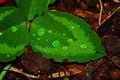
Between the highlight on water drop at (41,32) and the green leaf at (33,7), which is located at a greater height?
the green leaf at (33,7)

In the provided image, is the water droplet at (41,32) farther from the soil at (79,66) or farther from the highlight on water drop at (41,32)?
the soil at (79,66)

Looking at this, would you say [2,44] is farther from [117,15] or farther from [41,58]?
[117,15]

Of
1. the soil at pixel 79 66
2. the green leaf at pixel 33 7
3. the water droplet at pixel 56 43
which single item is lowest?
the soil at pixel 79 66

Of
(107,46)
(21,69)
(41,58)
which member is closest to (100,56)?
(107,46)

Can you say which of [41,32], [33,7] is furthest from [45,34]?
[33,7]

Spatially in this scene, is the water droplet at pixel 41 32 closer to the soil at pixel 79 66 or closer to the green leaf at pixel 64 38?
the green leaf at pixel 64 38

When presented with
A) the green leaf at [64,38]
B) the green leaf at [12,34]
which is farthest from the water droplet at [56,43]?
the green leaf at [12,34]

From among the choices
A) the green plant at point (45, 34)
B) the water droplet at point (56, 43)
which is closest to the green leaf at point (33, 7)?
the green plant at point (45, 34)

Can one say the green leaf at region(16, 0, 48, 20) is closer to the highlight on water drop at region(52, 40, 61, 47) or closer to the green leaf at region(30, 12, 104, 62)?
the green leaf at region(30, 12, 104, 62)

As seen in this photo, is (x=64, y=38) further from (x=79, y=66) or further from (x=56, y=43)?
(x=79, y=66)
